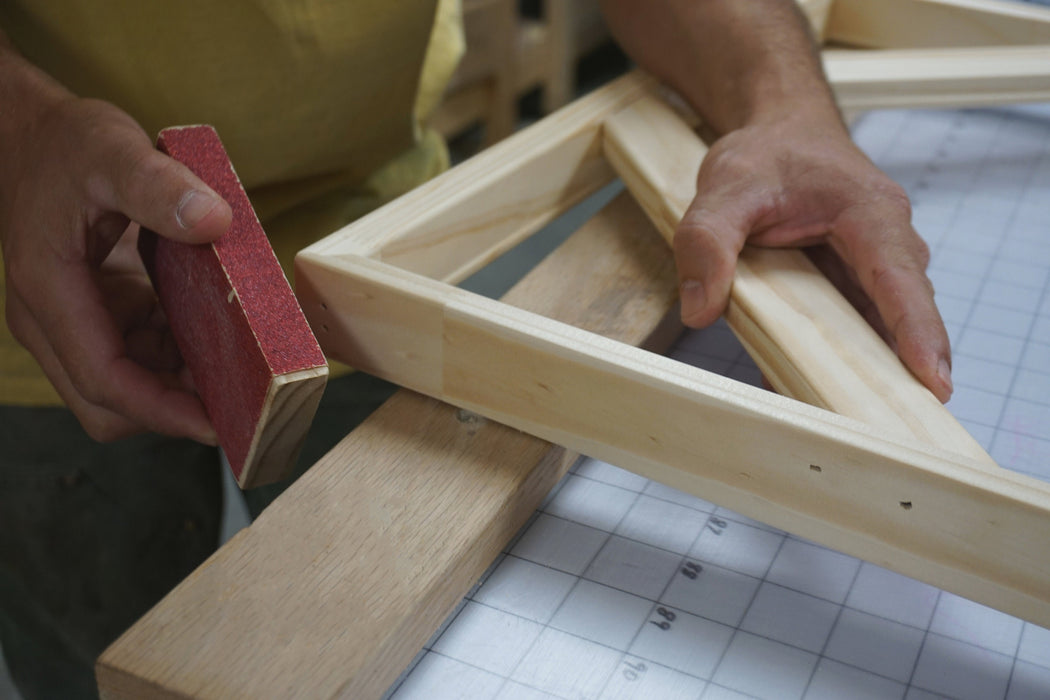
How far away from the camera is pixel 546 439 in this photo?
70 centimetres

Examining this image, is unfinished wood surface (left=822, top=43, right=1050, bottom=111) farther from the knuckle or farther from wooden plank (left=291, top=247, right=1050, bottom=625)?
the knuckle

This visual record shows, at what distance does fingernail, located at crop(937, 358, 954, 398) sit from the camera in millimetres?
693

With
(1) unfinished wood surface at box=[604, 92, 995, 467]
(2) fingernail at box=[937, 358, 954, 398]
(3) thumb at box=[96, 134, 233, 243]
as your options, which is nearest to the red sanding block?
(3) thumb at box=[96, 134, 233, 243]

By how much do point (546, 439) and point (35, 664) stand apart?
1.00 meters

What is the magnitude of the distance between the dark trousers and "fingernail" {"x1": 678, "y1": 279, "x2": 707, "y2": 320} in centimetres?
51

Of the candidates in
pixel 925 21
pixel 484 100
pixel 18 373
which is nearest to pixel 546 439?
pixel 18 373

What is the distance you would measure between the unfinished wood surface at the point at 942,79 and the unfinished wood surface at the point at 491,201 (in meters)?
0.32

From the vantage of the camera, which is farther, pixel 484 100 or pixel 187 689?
pixel 484 100

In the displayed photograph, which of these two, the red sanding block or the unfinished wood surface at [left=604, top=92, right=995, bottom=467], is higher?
the red sanding block

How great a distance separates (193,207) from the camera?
66 cm

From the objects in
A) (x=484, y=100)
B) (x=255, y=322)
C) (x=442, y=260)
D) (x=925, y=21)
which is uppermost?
(x=255, y=322)

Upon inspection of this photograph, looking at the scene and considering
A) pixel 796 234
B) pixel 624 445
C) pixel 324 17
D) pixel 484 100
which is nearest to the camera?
pixel 624 445

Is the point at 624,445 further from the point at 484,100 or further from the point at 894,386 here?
the point at 484,100

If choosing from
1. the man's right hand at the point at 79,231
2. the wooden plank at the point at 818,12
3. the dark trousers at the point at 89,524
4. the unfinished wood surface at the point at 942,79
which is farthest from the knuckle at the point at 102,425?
the wooden plank at the point at 818,12
